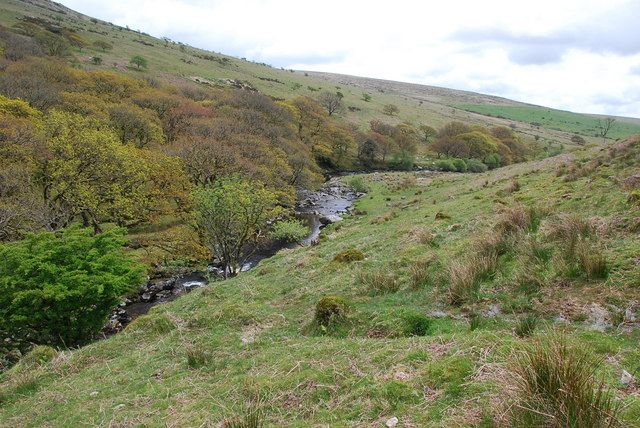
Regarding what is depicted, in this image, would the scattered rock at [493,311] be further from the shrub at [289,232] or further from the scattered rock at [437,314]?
the shrub at [289,232]

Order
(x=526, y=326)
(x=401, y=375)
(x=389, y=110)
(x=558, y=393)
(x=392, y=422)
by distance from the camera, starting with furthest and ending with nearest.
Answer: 1. (x=389, y=110)
2. (x=526, y=326)
3. (x=401, y=375)
4. (x=392, y=422)
5. (x=558, y=393)

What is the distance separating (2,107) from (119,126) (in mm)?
12829

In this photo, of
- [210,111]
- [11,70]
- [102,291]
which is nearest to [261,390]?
[102,291]

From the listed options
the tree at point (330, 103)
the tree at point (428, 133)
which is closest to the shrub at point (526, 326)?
the tree at point (330, 103)

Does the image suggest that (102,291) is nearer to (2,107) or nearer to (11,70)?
(2,107)

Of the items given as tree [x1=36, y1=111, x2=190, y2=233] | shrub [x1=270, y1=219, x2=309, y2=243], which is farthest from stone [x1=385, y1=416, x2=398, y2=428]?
shrub [x1=270, y1=219, x2=309, y2=243]

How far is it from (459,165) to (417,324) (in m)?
92.6

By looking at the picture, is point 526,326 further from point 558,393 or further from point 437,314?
point 558,393

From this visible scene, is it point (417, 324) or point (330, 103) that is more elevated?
point (330, 103)

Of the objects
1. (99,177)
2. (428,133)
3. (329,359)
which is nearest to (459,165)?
(428,133)

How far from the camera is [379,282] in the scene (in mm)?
11914

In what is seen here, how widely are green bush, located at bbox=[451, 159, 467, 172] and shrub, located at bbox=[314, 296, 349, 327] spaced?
90.5 metres

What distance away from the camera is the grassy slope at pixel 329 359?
566 cm

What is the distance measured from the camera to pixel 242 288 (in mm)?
17266
